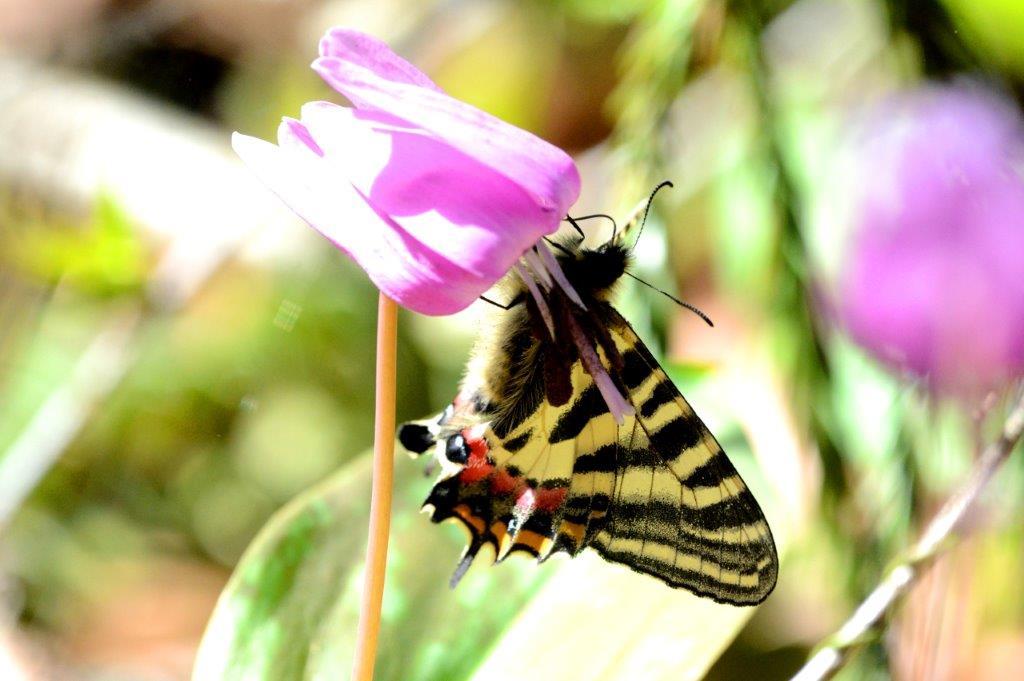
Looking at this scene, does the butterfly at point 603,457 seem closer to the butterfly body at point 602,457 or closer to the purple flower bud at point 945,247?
the butterfly body at point 602,457

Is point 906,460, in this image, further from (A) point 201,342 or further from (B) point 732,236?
(A) point 201,342

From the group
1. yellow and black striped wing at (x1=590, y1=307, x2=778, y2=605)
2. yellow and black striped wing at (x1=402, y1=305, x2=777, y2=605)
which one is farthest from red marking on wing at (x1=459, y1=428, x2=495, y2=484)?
yellow and black striped wing at (x1=590, y1=307, x2=778, y2=605)

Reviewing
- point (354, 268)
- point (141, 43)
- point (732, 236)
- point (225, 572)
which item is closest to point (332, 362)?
point (354, 268)

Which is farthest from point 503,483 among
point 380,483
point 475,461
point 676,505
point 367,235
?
point 367,235

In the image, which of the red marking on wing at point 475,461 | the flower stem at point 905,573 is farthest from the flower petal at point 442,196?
the flower stem at point 905,573

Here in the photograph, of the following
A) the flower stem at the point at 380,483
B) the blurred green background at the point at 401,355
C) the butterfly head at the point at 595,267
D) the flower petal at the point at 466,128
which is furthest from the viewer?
the blurred green background at the point at 401,355

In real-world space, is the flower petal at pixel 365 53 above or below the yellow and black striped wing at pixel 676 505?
above

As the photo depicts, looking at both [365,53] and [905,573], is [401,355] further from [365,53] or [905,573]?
[365,53]
